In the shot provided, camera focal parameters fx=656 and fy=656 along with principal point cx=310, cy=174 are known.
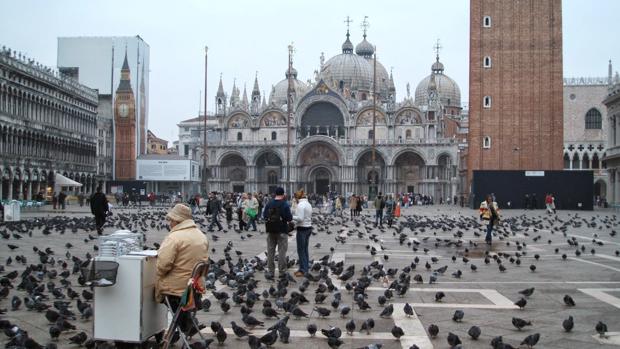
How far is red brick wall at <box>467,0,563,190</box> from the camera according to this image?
46156mm

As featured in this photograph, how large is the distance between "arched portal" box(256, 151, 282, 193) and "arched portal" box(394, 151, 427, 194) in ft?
42.5

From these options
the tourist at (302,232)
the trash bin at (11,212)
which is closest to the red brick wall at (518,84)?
the trash bin at (11,212)

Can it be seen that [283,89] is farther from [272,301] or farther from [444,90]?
[272,301]

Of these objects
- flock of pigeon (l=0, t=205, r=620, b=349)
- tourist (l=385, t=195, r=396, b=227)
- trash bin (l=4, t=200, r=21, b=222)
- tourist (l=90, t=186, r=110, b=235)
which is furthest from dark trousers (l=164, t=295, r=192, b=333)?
trash bin (l=4, t=200, r=21, b=222)

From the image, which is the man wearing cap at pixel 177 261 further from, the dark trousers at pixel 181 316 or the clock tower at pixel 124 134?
the clock tower at pixel 124 134

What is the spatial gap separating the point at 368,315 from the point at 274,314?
1.30 m

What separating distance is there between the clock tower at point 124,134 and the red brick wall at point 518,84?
36406mm

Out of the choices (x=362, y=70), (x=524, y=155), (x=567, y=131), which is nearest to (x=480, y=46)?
(x=524, y=155)

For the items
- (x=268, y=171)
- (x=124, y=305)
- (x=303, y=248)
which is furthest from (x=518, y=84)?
(x=124, y=305)

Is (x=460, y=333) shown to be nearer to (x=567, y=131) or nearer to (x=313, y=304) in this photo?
(x=313, y=304)

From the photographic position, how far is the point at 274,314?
307 inches

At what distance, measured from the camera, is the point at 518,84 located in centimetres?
4650

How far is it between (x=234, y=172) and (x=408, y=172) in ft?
64.0

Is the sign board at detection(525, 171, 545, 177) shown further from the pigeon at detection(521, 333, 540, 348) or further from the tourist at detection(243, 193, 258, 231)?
the pigeon at detection(521, 333, 540, 348)
